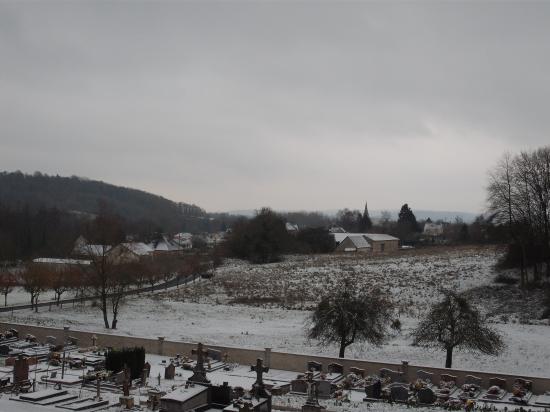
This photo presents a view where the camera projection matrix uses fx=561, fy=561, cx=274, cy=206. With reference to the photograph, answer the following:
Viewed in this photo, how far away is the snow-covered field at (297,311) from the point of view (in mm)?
27453

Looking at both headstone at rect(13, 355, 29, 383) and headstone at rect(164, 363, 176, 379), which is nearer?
headstone at rect(13, 355, 29, 383)

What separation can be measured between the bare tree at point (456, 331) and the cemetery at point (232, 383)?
2.80 m

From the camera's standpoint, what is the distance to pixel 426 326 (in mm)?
24938

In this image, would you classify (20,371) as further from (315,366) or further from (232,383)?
(315,366)

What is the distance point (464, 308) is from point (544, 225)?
21.3 meters

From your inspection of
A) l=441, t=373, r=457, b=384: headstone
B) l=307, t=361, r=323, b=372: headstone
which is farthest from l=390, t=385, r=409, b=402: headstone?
Result: l=307, t=361, r=323, b=372: headstone

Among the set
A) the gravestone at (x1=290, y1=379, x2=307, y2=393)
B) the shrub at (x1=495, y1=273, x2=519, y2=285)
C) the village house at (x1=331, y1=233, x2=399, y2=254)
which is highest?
the village house at (x1=331, y1=233, x2=399, y2=254)

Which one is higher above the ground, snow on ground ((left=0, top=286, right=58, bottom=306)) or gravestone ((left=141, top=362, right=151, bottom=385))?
gravestone ((left=141, top=362, right=151, bottom=385))

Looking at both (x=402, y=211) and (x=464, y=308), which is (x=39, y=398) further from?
(x=402, y=211)

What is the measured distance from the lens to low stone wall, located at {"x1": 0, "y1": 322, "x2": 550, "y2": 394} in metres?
21.0

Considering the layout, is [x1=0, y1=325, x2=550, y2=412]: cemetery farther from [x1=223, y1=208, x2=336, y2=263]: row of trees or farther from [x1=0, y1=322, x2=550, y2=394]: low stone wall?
[x1=223, y1=208, x2=336, y2=263]: row of trees

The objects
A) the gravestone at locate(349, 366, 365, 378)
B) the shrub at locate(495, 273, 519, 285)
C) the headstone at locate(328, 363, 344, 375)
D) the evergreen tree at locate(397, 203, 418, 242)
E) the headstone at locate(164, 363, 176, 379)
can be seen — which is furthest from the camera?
the evergreen tree at locate(397, 203, 418, 242)

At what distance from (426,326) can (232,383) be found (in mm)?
9154

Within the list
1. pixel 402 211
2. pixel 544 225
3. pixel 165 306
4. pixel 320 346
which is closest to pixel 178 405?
pixel 320 346
